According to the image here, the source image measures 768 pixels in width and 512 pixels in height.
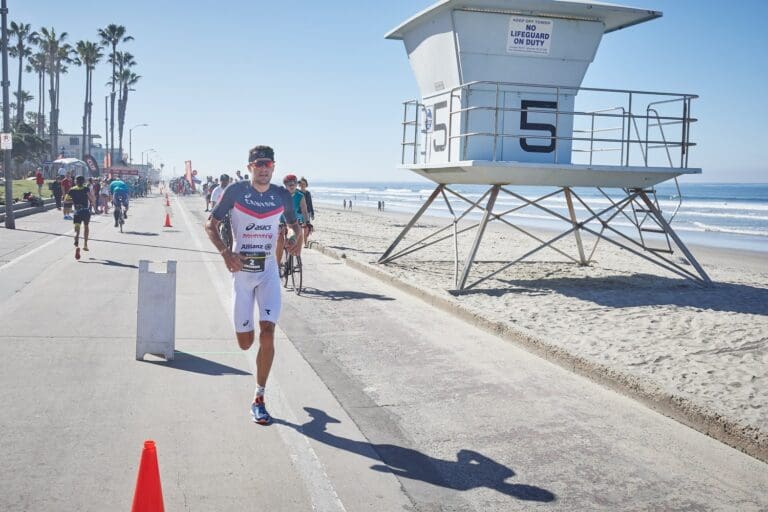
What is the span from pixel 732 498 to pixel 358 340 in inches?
192

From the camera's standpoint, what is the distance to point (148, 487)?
3391mm

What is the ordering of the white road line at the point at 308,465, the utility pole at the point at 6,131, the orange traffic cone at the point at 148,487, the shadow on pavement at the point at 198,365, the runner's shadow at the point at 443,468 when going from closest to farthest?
1. the orange traffic cone at the point at 148,487
2. the white road line at the point at 308,465
3. the runner's shadow at the point at 443,468
4. the shadow on pavement at the point at 198,365
5. the utility pole at the point at 6,131

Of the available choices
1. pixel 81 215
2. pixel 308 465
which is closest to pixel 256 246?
pixel 308 465

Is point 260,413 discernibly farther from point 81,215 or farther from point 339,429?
point 81,215

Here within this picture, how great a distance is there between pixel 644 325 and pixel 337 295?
16.6 ft

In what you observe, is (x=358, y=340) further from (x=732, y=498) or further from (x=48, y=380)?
(x=732, y=498)

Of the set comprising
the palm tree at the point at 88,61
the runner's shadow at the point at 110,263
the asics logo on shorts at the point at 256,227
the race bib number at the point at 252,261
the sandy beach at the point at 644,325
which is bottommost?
the runner's shadow at the point at 110,263

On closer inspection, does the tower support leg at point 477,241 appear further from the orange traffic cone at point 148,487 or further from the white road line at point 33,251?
the white road line at point 33,251

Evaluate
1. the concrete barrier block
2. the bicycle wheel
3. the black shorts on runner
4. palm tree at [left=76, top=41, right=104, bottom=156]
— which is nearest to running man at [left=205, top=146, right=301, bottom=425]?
the concrete barrier block

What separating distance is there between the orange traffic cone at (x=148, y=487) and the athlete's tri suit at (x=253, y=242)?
92.1 inches

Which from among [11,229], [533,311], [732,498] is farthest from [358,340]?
[11,229]

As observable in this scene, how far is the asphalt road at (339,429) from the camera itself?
4309 millimetres

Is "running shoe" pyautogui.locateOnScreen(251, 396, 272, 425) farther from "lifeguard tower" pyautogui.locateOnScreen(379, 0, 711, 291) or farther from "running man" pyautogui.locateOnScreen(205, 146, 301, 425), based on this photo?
"lifeguard tower" pyautogui.locateOnScreen(379, 0, 711, 291)

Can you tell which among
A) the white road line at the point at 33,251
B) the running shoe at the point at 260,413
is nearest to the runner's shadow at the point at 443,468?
the running shoe at the point at 260,413
